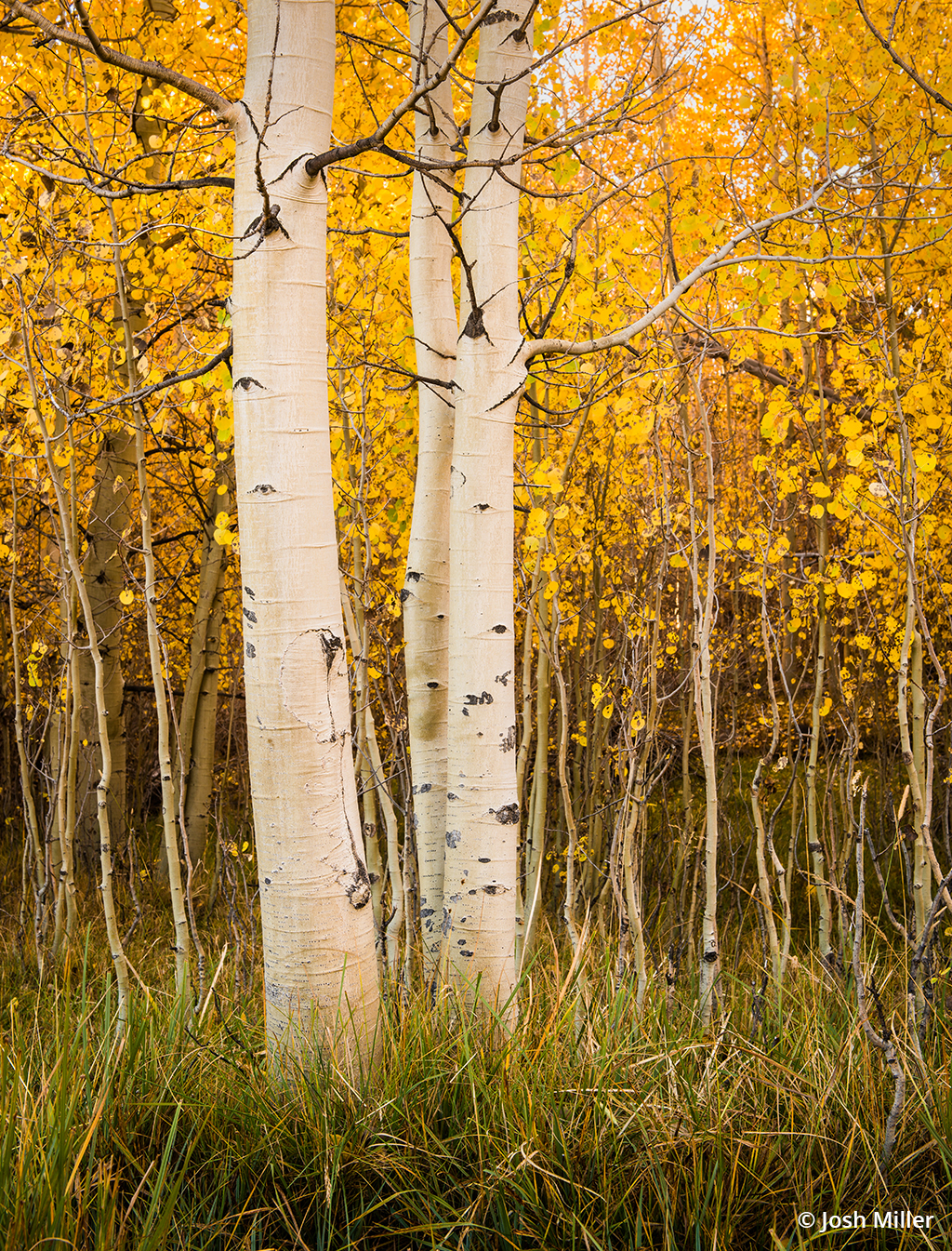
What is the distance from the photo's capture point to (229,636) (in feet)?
27.4

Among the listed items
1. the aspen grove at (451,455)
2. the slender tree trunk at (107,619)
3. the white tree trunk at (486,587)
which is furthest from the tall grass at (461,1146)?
the slender tree trunk at (107,619)

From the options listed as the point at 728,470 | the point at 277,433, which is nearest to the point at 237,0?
the point at 277,433

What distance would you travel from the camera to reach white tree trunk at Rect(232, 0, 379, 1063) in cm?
204

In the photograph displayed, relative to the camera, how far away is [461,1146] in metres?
1.88

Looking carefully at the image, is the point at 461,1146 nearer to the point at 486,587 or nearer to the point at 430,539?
the point at 486,587

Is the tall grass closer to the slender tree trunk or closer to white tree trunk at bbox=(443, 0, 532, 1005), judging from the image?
white tree trunk at bbox=(443, 0, 532, 1005)

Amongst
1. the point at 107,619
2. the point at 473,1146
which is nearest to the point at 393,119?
the point at 473,1146

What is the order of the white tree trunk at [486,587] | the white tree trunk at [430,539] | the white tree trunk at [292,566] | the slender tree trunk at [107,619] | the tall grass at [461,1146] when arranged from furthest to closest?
the slender tree trunk at [107,619] < the white tree trunk at [430,539] < the white tree trunk at [486,587] < the white tree trunk at [292,566] < the tall grass at [461,1146]

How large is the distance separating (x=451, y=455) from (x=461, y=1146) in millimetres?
1909

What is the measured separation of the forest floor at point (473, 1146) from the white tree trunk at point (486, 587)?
0.81ft

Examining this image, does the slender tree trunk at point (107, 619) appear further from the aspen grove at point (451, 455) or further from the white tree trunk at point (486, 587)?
the white tree trunk at point (486, 587)

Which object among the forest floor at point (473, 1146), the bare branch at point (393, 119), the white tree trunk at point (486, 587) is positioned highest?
the bare branch at point (393, 119)

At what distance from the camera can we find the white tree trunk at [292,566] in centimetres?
204

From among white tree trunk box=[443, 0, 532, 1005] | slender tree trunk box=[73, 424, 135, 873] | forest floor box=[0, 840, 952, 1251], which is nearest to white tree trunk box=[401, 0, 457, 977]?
white tree trunk box=[443, 0, 532, 1005]
